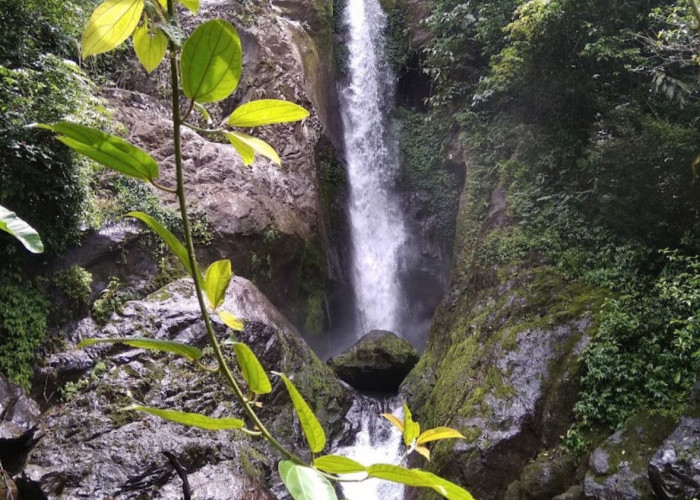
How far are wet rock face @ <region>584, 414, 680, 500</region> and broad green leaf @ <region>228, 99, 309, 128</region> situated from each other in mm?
4393

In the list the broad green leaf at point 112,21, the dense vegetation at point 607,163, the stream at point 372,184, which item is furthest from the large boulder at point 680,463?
the stream at point 372,184

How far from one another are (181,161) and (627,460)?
15.3 ft

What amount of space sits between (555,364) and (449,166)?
264 inches

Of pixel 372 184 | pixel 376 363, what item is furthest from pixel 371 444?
pixel 372 184

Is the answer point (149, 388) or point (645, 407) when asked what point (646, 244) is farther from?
point (149, 388)

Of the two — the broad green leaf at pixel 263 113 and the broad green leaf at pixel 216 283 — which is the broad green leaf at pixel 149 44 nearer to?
the broad green leaf at pixel 263 113

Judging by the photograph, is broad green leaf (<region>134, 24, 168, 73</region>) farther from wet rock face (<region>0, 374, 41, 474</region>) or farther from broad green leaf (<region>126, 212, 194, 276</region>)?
wet rock face (<region>0, 374, 41, 474</region>)

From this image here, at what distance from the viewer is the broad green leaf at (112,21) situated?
0.53 metres

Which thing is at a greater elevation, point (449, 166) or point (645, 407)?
point (449, 166)

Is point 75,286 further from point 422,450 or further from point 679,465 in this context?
point 679,465

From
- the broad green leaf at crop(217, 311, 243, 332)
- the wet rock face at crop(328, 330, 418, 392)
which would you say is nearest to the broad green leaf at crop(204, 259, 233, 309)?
the broad green leaf at crop(217, 311, 243, 332)

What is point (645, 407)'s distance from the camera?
4289 millimetres

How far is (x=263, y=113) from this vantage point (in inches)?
22.3

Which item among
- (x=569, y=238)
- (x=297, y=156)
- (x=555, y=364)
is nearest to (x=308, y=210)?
(x=297, y=156)
